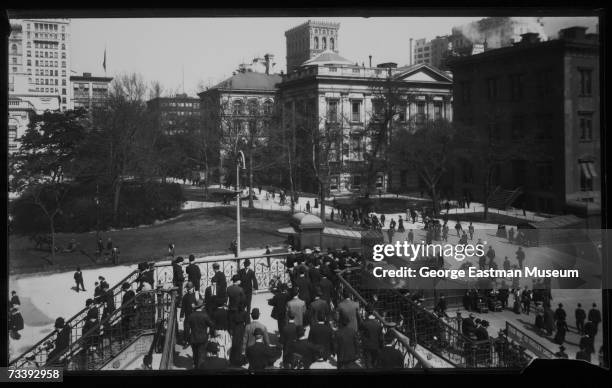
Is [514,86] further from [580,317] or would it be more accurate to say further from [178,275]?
[178,275]

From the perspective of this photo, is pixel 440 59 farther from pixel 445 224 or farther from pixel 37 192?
pixel 37 192

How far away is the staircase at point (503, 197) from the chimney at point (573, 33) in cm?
Answer: 181

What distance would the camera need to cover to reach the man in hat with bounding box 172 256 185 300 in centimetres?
676

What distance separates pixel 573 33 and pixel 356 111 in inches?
110

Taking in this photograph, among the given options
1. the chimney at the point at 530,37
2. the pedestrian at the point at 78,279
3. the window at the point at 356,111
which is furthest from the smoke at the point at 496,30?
the pedestrian at the point at 78,279

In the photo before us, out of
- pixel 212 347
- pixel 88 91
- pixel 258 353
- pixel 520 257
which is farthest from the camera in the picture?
pixel 88 91

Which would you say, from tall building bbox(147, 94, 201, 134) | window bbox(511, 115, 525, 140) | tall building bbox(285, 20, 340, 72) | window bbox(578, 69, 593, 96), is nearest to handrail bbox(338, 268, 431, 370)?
tall building bbox(285, 20, 340, 72)

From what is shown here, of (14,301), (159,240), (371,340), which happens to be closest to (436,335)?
(371,340)

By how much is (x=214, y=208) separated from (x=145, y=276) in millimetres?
1264

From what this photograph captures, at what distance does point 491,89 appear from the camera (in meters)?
7.25

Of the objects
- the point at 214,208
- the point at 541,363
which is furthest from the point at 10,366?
the point at 541,363

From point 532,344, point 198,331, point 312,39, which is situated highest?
point 312,39

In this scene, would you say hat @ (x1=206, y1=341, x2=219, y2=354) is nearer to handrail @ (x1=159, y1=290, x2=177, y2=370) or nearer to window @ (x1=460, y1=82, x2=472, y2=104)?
handrail @ (x1=159, y1=290, x2=177, y2=370)

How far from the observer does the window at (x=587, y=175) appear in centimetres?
659
